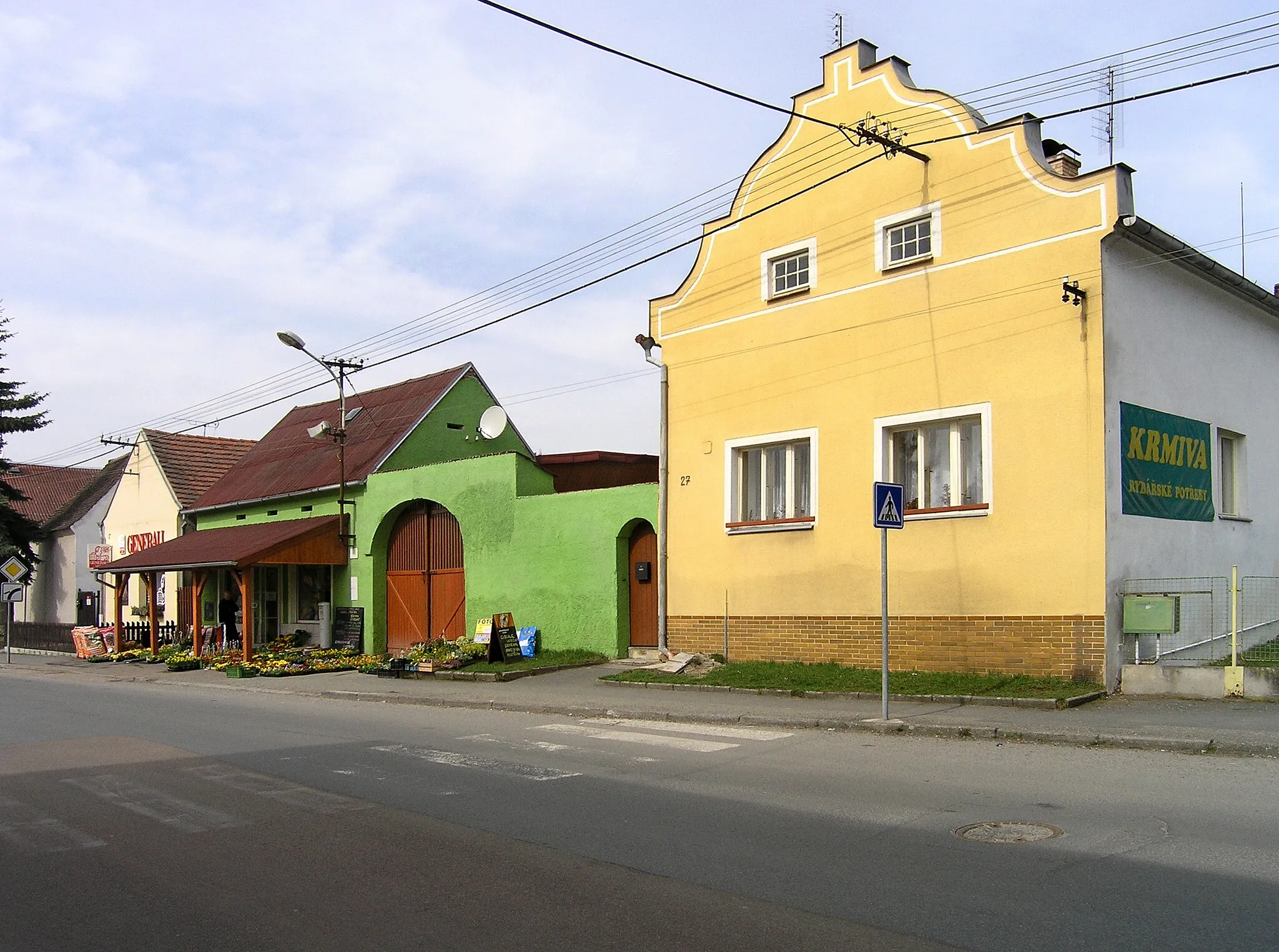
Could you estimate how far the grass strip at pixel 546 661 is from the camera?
19438 millimetres

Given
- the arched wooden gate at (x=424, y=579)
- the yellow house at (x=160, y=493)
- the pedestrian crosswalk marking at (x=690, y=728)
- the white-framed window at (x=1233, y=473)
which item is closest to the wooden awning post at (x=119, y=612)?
the yellow house at (x=160, y=493)

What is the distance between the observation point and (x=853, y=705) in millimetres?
13430

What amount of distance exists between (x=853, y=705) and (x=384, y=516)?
14497 millimetres

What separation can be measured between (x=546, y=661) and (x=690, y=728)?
778cm

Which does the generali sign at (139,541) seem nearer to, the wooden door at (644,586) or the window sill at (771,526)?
the wooden door at (644,586)

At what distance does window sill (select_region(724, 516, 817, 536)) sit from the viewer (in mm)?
16703

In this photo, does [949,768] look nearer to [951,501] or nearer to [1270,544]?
[951,501]

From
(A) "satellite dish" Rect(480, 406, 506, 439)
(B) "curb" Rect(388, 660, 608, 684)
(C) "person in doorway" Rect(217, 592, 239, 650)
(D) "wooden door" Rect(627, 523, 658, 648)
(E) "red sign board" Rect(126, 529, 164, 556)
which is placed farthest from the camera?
(E) "red sign board" Rect(126, 529, 164, 556)

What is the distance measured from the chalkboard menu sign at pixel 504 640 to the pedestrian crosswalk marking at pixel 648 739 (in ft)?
23.8

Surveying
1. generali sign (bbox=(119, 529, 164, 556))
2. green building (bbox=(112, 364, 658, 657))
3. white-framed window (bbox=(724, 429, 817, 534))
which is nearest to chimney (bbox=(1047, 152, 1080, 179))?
white-framed window (bbox=(724, 429, 817, 534))

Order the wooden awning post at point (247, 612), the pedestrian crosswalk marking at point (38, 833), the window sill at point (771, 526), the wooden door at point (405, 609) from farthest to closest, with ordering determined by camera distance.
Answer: the wooden door at point (405, 609)
the wooden awning post at point (247, 612)
the window sill at point (771, 526)
the pedestrian crosswalk marking at point (38, 833)

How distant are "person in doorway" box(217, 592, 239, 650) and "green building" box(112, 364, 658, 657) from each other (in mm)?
945

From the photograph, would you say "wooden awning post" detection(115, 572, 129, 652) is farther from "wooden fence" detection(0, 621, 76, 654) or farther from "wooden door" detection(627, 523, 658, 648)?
"wooden door" detection(627, 523, 658, 648)

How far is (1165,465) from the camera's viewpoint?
14586 mm
